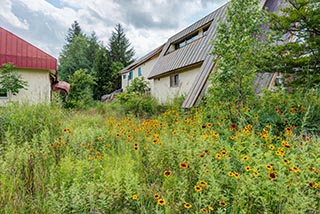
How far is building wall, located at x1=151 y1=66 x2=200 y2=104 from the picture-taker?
1124cm

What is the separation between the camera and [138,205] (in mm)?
1795

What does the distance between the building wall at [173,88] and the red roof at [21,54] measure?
7.03 meters

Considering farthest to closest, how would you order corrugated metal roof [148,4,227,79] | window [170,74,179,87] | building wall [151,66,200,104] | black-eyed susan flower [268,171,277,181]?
1. window [170,74,179,87]
2. building wall [151,66,200,104]
3. corrugated metal roof [148,4,227,79]
4. black-eyed susan flower [268,171,277,181]

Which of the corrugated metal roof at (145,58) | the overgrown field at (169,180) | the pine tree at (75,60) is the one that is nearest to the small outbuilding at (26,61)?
the overgrown field at (169,180)

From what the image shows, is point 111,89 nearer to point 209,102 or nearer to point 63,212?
point 209,102

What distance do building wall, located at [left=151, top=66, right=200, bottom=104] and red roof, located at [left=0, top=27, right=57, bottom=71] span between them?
703 cm

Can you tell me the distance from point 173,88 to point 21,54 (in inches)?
344

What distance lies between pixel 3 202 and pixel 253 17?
5139 mm

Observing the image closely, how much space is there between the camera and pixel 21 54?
1034 centimetres

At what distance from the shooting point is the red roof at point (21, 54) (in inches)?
397

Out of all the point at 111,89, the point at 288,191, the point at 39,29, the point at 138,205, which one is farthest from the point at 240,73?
the point at 111,89

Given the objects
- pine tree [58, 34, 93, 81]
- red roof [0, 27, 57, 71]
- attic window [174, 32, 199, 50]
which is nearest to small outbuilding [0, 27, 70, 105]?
red roof [0, 27, 57, 71]

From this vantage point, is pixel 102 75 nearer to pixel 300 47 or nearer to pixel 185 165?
pixel 300 47

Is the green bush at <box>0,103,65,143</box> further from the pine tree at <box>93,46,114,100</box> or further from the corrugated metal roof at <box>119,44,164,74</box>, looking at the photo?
the pine tree at <box>93,46,114,100</box>
